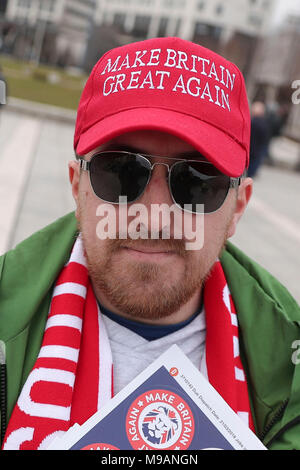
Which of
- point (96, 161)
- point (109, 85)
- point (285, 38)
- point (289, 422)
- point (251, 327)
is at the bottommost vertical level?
point (285, 38)

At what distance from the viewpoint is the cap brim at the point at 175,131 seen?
125 cm

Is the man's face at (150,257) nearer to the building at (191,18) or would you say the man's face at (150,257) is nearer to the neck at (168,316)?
the neck at (168,316)

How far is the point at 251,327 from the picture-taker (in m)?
1.48

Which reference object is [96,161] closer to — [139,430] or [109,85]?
[109,85]

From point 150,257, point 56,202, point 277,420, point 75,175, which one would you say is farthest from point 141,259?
point 56,202

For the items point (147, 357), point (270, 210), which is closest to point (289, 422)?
point (147, 357)

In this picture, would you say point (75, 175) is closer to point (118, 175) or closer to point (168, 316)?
point (118, 175)

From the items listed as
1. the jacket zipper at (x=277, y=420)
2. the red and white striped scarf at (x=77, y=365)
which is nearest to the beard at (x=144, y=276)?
the red and white striped scarf at (x=77, y=365)

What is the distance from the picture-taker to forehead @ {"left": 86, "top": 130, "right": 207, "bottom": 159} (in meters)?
1.30

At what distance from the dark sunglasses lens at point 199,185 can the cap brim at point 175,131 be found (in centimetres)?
4

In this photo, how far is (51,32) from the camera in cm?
7038
